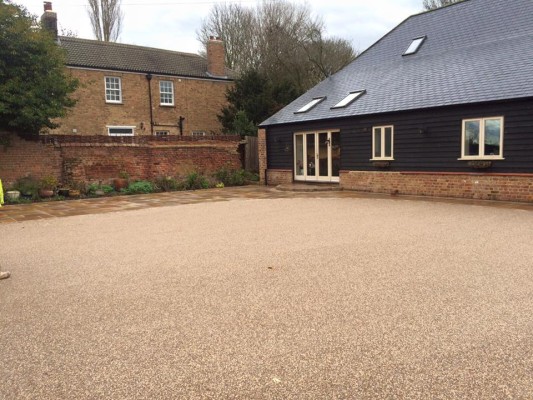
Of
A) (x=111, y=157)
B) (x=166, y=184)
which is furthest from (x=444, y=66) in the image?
(x=111, y=157)

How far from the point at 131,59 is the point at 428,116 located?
18.2 m

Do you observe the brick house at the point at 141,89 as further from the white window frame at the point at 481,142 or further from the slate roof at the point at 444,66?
the white window frame at the point at 481,142

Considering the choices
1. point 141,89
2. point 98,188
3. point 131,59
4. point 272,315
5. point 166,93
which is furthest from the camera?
point 166,93

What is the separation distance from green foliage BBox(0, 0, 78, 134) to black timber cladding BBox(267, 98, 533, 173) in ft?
29.1

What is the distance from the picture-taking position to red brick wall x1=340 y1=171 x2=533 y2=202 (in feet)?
36.5

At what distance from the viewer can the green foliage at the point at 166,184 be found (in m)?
17.0

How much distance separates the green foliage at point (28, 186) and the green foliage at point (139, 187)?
2.93 metres

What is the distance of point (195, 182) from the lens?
17719 mm

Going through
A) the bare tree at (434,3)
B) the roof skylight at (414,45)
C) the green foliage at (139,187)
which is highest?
the bare tree at (434,3)

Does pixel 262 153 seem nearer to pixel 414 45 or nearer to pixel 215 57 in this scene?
pixel 414 45

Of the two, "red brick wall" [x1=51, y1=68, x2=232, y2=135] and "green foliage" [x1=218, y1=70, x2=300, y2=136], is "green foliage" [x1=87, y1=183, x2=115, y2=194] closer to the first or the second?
"red brick wall" [x1=51, y1=68, x2=232, y2=135]

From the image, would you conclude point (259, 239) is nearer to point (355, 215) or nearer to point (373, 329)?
point (355, 215)

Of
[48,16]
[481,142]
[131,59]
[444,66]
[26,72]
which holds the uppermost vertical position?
[48,16]

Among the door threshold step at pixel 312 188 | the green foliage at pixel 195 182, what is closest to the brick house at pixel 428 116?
the door threshold step at pixel 312 188
